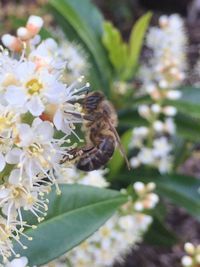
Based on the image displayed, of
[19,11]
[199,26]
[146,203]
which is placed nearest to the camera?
[146,203]

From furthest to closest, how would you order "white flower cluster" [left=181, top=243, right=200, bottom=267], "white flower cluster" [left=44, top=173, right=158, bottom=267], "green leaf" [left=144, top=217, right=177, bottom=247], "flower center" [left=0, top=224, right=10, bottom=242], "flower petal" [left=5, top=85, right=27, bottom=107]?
"green leaf" [left=144, top=217, right=177, bottom=247]
"white flower cluster" [left=44, top=173, right=158, bottom=267]
"white flower cluster" [left=181, top=243, right=200, bottom=267]
"flower center" [left=0, top=224, right=10, bottom=242]
"flower petal" [left=5, top=85, right=27, bottom=107]

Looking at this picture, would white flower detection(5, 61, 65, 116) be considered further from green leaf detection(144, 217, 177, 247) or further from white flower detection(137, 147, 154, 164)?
green leaf detection(144, 217, 177, 247)

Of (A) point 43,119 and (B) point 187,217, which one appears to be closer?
(A) point 43,119

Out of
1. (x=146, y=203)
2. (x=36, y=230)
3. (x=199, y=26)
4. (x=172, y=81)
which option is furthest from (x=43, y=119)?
(x=199, y=26)

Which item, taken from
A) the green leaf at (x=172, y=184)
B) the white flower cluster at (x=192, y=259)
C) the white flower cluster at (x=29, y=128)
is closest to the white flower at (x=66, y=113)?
the white flower cluster at (x=29, y=128)

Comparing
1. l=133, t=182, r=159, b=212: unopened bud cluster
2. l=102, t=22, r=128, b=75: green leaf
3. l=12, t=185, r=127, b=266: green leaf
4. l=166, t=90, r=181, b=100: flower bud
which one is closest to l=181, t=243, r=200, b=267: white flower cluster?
l=12, t=185, r=127, b=266: green leaf

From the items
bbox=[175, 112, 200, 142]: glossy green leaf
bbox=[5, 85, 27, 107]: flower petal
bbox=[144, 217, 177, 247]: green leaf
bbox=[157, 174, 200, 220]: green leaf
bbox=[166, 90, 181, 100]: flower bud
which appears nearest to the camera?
bbox=[5, 85, 27, 107]: flower petal

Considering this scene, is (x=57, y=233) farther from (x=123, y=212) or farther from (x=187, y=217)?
(x=187, y=217)

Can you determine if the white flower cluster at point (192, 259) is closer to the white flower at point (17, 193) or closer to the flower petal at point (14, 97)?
the white flower at point (17, 193)
